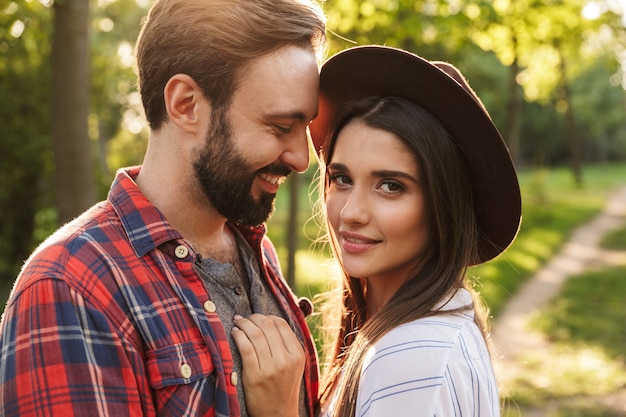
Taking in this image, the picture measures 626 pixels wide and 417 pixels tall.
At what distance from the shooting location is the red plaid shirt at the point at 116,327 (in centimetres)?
183

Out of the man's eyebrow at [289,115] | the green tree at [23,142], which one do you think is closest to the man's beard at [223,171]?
the man's eyebrow at [289,115]

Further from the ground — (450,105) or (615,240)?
(450,105)

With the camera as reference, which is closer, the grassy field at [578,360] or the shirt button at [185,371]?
the shirt button at [185,371]

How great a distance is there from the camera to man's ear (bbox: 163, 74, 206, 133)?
7.68 feet

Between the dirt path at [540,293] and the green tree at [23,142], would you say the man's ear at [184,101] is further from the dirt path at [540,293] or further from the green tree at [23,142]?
the green tree at [23,142]

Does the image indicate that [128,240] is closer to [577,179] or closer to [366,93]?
[366,93]

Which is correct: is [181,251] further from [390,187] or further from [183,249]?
[390,187]

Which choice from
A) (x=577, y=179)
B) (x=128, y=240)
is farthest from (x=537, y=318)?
(x=577, y=179)

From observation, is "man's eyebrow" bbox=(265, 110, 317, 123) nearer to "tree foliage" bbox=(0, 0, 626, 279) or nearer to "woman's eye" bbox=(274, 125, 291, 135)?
"woman's eye" bbox=(274, 125, 291, 135)

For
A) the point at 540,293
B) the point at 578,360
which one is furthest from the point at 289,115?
the point at 540,293

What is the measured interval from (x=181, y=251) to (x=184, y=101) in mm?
520

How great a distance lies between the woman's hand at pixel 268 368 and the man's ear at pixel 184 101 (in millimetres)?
698

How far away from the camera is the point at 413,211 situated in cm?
248

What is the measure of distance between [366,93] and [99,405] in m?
1.44
